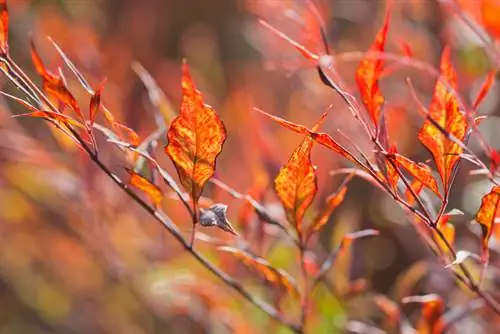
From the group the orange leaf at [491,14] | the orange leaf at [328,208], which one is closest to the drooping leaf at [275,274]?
the orange leaf at [328,208]

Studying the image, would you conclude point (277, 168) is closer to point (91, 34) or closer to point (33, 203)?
point (91, 34)

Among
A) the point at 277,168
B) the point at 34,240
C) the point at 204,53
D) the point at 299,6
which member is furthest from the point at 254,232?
the point at 204,53

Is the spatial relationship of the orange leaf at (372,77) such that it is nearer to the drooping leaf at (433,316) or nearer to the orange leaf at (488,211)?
the orange leaf at (488,211)

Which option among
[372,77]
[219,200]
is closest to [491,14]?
[372,77]

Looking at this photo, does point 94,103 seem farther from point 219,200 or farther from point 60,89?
point 219,200

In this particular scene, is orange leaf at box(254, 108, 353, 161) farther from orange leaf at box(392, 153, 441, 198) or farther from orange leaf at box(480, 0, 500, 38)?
orange leaf at box(480, 0, 500, 38)

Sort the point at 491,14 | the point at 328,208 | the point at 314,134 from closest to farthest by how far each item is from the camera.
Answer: the point at 314,134, the point at 328,208, the point at 491,14
